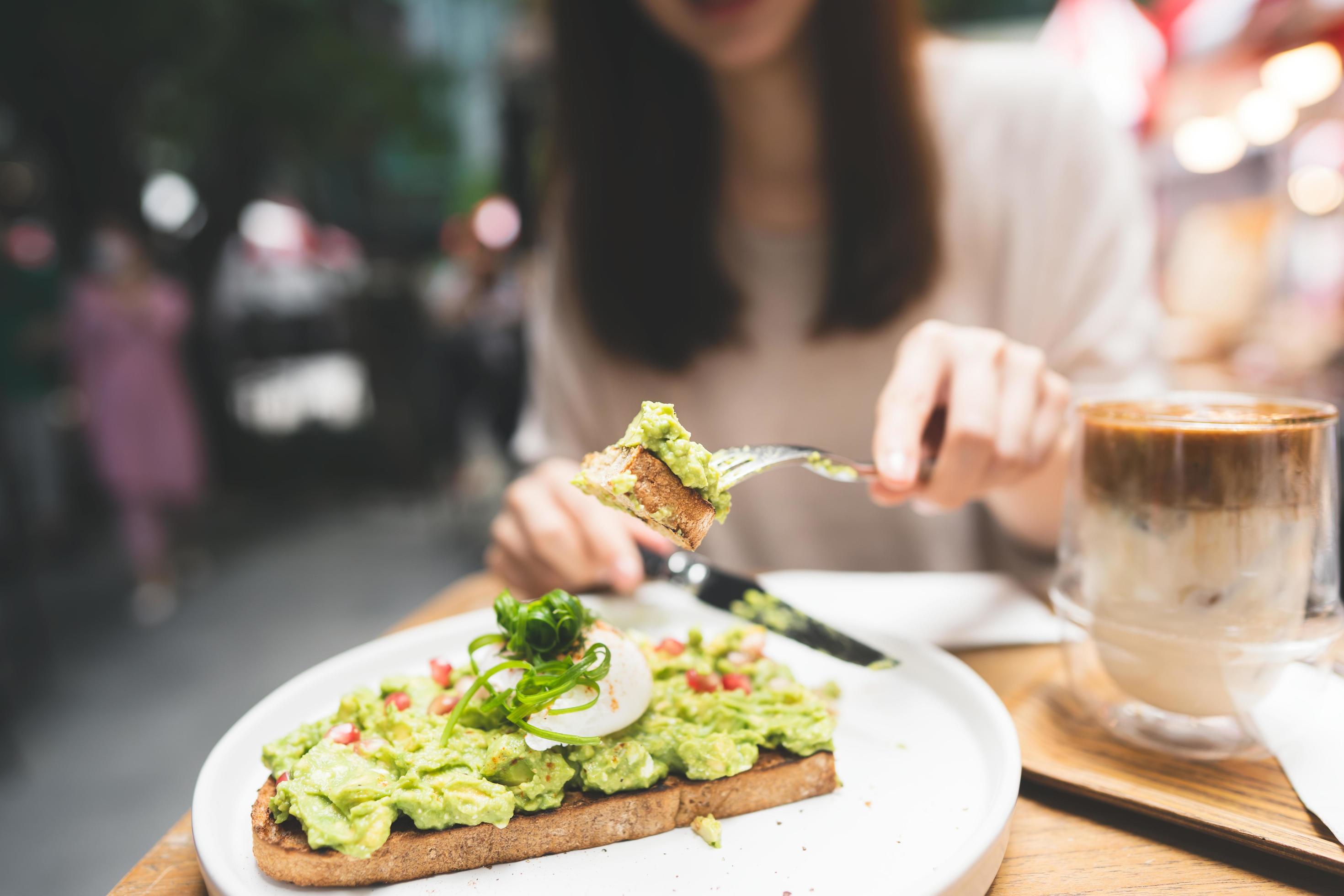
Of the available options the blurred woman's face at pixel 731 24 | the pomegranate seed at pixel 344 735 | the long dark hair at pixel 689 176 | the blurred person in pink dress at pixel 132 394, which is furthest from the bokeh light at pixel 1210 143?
the blurred person in pink dress at pixel 132 394

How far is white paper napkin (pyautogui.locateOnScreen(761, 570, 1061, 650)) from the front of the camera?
5.27 ft

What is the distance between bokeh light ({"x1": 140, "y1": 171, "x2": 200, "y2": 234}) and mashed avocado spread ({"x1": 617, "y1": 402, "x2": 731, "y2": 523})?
979 cm

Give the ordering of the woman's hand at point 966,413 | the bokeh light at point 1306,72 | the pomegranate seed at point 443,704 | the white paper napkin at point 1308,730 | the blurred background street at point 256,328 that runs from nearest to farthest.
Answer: the white paper napkin at point 1308,730 → the pomegranate seed at point 443,704 → the woman's hand at point 966,413 → the bokeh light at point 1306,72 → the blurred background street at point 256,328

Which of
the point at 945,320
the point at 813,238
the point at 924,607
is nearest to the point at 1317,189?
the point at 945,320

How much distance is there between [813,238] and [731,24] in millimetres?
721

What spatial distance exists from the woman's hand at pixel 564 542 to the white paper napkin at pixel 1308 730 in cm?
110

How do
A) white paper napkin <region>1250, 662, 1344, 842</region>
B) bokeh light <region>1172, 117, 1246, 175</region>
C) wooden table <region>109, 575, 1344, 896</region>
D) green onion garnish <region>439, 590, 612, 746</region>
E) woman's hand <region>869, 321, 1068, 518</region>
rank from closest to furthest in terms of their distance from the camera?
wooden table <region>109, 575, 1344, 896</region>
white paper napkin <region>1250, 662, 1344, 842</region>
green onion garnish <region>439, 590, 612, 746</region>
woman's hand <region>869, 321, 1068, 518</region>
bokeh light <region>1172, 117, 1246, 175</region>

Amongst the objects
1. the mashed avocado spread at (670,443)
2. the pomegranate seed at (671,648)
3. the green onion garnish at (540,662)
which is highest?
the mashed avocado spread at (670,443)

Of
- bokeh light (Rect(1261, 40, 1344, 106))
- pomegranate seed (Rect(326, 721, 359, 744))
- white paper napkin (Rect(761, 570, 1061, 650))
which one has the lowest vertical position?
white paper napkin (Rect(761, 570, 1061, 650))

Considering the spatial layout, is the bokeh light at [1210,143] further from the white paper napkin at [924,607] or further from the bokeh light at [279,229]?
the bokeh light at [279,229]

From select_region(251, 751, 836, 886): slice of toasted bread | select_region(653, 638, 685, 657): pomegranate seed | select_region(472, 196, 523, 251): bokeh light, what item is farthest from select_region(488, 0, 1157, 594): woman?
select_region(472, 196, 523, 251): bokeh light

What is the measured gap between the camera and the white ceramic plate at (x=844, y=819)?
1.00 m

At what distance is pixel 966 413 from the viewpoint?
144cm

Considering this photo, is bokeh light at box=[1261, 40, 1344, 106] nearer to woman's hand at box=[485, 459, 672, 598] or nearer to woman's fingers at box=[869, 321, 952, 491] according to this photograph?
woman's fingers at box=[869, 321, 952, 491]
